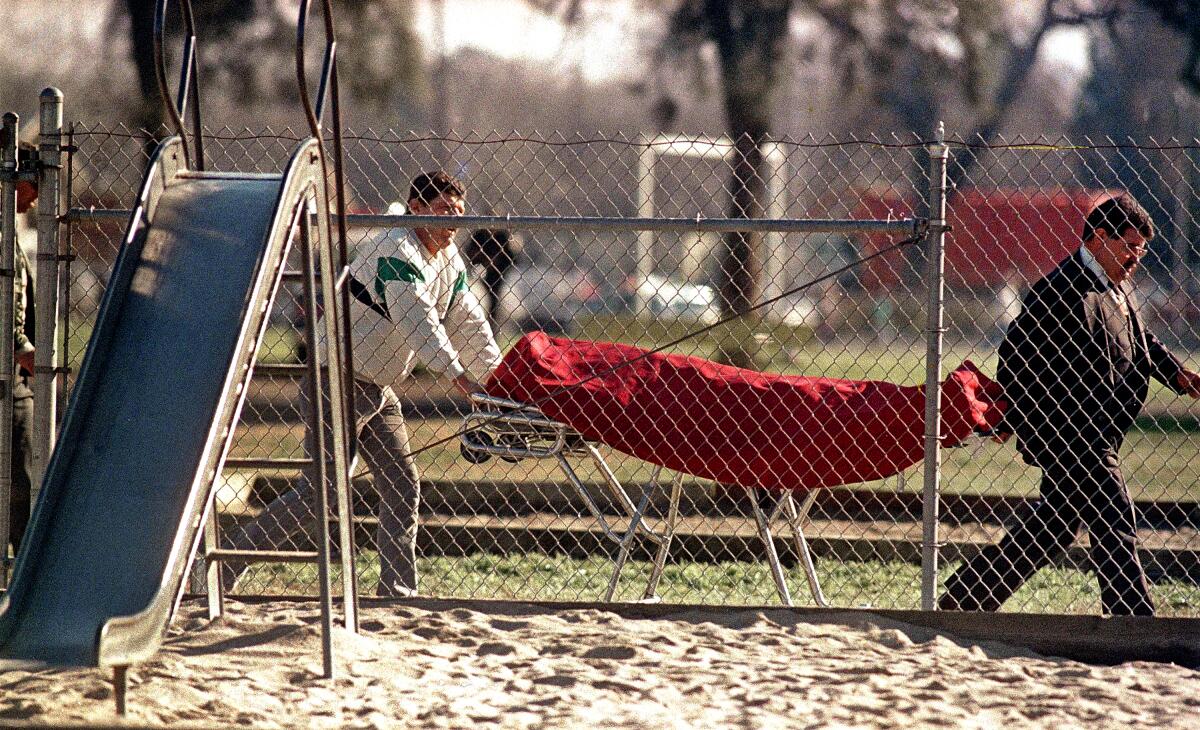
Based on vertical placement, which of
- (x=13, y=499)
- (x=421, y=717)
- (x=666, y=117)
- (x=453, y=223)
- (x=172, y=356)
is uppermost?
(x=666, y=117)

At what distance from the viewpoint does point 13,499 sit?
6.10m

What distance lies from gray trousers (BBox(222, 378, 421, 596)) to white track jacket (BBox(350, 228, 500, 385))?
0.14 metres

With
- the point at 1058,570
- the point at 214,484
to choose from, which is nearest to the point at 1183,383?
the point at 1058,570

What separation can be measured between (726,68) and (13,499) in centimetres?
1256

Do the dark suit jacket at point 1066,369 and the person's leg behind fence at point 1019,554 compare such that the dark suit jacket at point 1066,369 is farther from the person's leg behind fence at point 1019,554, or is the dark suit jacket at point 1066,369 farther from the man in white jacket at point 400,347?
the man in white jacket at point 400,347

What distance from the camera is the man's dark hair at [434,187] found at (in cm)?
596

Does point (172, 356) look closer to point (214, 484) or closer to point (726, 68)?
point (214, 484)

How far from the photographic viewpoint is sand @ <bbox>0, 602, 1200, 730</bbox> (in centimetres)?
416

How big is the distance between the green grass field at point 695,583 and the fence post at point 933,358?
129 cm

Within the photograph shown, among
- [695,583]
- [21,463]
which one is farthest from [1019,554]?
[21,463]

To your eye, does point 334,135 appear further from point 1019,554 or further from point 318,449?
point 1019,554

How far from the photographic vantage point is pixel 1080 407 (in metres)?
5.76

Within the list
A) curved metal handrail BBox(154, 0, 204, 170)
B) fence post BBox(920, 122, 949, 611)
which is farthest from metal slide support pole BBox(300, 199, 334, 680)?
fence post BBox(920, 122, 949, 611)

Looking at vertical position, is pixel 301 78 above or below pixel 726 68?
below
